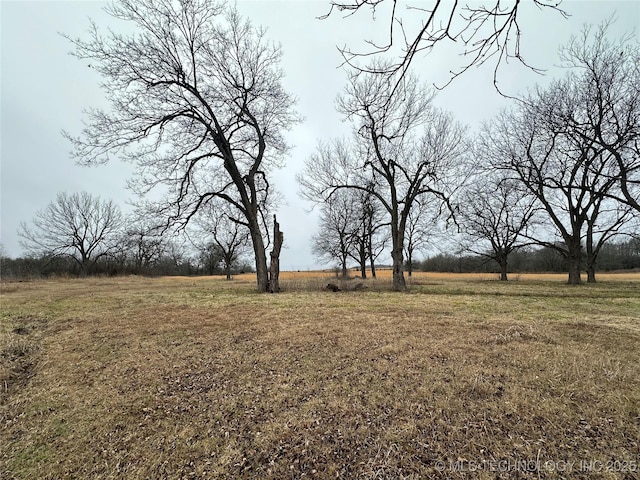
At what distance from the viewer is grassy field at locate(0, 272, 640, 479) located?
2.54m

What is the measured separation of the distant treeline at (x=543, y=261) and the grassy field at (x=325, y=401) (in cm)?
3392

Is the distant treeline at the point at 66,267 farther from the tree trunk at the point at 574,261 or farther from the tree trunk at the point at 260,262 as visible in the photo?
the tree trunk at the point at 574,261

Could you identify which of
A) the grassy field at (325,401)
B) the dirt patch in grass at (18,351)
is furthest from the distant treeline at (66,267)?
the grassy field at (325,401)

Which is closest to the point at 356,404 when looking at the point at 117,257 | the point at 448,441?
the point at 448,441

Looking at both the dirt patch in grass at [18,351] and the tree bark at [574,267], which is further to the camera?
the tree bark at [574,267]

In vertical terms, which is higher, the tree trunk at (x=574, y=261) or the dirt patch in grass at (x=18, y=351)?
the tree trunk at (x=574, y=261)

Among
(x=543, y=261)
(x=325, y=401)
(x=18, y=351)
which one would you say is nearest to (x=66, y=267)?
(x=18, y=351)

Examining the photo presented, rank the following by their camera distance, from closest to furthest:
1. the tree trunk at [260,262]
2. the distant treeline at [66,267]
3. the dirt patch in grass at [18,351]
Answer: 1. the dirt patch in grass at [18,351]
2. the tree trunk at [260,262]
3. the distant treeline at [66,267]

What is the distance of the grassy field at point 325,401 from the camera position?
8.35 ft

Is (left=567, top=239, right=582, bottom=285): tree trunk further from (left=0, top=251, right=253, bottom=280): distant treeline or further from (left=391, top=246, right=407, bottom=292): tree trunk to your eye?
(left=0, top=251, right=253, bottom=280): distant treeline

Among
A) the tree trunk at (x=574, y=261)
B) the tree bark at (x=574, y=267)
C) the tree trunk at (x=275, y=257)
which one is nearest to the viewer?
the tree trunk at (x=275, y=257)

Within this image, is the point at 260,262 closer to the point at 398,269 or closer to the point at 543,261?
the point at 398,269

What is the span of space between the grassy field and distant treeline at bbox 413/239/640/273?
33920 millimetres

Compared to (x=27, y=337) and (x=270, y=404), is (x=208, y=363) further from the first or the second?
(x=27, y=337)
